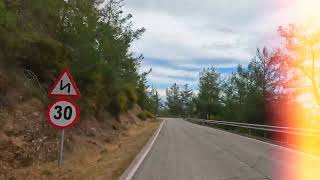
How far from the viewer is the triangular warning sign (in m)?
13.1

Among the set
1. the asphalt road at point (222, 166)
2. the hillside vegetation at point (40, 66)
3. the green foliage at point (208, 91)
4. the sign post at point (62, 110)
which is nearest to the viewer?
the asphalt road at point (222, 166)

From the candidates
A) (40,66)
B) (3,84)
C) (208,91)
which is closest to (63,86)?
(3,84)

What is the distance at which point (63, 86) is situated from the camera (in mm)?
13172

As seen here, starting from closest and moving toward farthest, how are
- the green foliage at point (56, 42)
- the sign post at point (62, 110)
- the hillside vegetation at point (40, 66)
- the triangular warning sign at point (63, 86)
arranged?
1. the sign post at point (62, 110)
2. the triangular warning sign at point (63, 86)
3. the hillside vegetation at point (40, 66)
4. the green foliage at point (56, 42)

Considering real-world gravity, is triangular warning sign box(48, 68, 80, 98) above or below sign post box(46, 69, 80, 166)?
above

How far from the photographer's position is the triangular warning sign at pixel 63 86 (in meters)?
13.1

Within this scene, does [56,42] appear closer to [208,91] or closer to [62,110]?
[62,110]

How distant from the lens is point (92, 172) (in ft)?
43.3

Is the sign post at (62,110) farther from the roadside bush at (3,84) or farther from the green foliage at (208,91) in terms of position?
the green foliage at (208,91)

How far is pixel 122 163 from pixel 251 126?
21.6 m

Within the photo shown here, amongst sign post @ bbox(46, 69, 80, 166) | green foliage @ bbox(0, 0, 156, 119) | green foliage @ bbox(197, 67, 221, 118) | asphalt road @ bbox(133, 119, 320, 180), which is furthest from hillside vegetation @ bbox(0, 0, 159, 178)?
green foliage @ bbox(197, 67, 221, 118)

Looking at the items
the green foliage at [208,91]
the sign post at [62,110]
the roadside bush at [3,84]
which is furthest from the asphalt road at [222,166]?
the green foliage at [208,91]

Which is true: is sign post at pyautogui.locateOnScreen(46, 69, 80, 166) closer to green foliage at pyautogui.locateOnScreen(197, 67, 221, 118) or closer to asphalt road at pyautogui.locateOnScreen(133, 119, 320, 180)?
asphalt road at pyautogui.locateOnScreen(133, 119, 320, 180)

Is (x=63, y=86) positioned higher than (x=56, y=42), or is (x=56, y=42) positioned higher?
(x=56, y=42)
